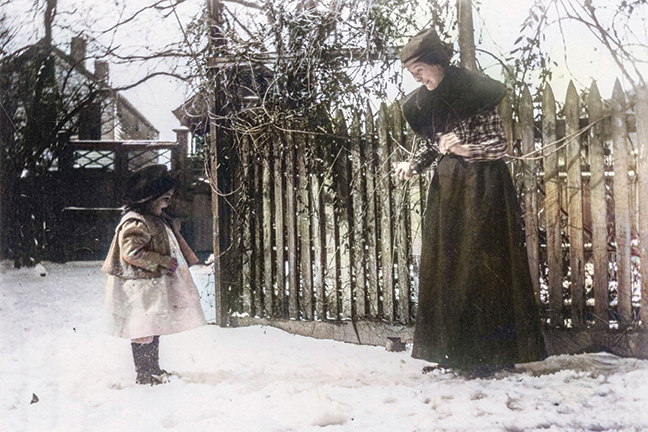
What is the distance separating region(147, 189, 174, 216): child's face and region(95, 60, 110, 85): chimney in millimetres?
707

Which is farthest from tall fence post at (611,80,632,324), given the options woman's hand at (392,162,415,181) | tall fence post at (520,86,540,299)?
woman's hand at (392,162,415,181)

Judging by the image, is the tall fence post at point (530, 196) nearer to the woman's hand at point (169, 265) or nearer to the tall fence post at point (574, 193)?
the tall fence post at point (574, 193)

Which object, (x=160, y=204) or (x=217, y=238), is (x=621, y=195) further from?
(x=160, y=204)

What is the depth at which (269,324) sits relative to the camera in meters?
3.07

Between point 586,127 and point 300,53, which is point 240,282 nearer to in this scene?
point 300,53

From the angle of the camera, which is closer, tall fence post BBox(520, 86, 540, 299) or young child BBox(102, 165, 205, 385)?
young child BBox(102, 165, 205, 385)

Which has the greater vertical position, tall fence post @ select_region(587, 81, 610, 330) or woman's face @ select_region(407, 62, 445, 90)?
woman's face @ select_region(407, 62, 445, 90)

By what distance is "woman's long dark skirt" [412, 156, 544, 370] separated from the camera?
95.7 inches

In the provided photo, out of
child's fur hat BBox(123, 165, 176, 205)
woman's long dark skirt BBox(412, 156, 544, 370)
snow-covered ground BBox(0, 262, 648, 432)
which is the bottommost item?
snow-covered ground BBox(0, 262, 648, 432)

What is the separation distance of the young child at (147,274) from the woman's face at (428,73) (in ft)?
4.83

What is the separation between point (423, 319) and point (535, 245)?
2.59ft

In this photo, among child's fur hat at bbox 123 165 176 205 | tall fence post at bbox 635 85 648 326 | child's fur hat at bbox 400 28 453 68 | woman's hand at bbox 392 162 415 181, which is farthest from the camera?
woman's hand at bbox 392 162 415 181

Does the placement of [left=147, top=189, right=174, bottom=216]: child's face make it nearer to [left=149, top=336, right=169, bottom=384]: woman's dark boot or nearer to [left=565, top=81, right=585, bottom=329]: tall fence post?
[left=149, top=336, right=169, bottom=384]: woman's dark boot

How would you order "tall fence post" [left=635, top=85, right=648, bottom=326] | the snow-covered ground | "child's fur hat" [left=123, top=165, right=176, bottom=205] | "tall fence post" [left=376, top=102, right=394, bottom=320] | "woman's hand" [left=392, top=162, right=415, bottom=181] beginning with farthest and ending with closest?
"tall fence post" [left=376, top=102, right=394, bottom=320] → "woman's hand" [left=392, top=162, right=415, bottom=181] → "tall fence post" [left=635, top=85, right=648, bottom=326] → "child's fur hat" [left=123, top=165, right=176, bottom=205] → the snow-covered ground
